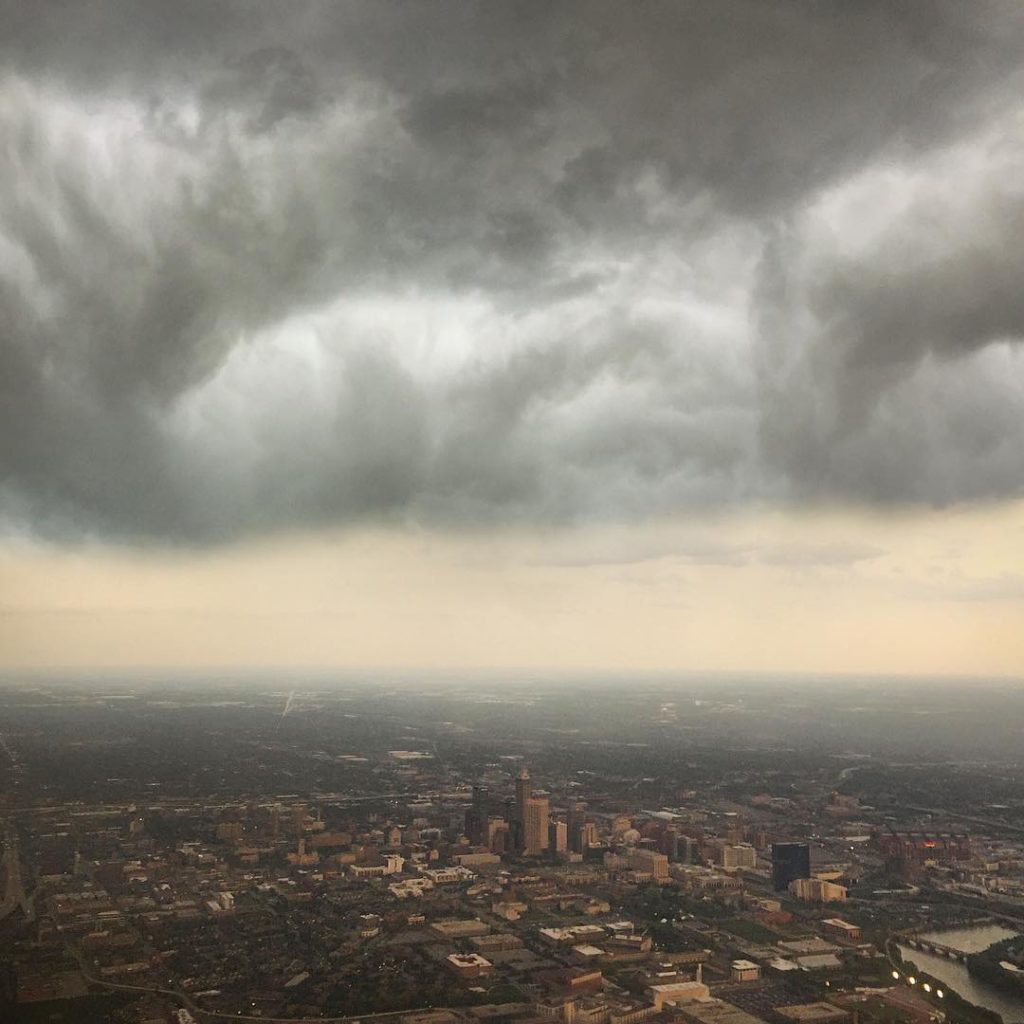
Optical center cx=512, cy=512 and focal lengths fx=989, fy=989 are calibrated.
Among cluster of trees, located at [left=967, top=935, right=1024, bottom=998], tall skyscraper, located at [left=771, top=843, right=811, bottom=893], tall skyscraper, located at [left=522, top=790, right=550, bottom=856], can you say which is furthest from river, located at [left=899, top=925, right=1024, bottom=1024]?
tall skyscraper, located at [left=522, top=790, right=550, bottom=856]

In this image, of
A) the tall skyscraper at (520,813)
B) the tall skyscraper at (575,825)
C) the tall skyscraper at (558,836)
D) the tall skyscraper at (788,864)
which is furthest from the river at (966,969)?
the tall skyscraper at (520,813)

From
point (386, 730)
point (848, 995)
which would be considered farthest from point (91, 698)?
point (848, 995)

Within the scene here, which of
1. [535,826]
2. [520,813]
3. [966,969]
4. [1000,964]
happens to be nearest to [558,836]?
[535,826]

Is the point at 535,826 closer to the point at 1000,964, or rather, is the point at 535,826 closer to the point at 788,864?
the point at 788,864

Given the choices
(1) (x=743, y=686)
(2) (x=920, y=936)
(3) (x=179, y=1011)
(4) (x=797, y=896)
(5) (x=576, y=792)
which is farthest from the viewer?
(1) (x=743, y=686)

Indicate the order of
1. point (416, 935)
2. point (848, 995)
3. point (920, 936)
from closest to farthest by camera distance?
point (848, 995) < point (416, 935) < point (920, 936)

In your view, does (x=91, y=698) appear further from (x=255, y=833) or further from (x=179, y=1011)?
(x=179, y=1011)
